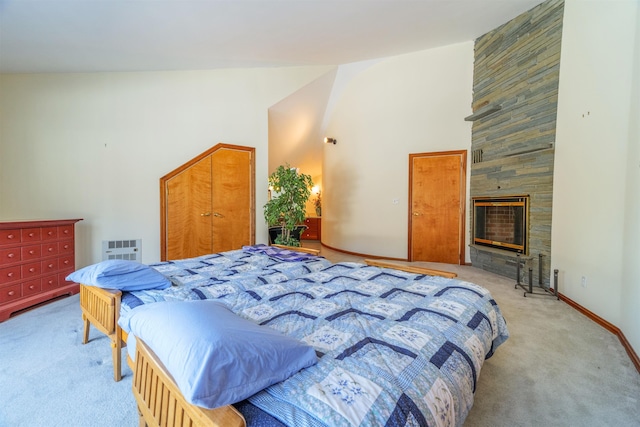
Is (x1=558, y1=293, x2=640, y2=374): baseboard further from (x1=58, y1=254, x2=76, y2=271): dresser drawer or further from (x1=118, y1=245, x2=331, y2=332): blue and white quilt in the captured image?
(x1=58, y1=254, x2=76, y2=271): dresser drawer

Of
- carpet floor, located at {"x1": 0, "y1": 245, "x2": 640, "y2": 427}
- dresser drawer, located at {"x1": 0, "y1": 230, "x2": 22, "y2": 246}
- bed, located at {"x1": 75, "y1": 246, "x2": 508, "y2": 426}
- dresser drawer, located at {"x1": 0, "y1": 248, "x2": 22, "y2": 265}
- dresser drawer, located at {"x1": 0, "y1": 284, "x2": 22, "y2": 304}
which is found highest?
dresser drawer, located at {"x1": 0, "y1": 230, "x2": 22, "y2": 246}

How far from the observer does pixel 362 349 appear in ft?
3.58

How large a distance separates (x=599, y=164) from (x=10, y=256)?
18.5 ft

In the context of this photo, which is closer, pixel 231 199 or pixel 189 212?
pixel 189 212

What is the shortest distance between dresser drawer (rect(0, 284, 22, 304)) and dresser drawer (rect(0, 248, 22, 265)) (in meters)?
0.24

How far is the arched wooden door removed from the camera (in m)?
4.11

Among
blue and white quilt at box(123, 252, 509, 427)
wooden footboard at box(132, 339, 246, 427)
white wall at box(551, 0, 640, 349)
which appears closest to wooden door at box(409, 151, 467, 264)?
white wall at box(551, 0, 640, 349)

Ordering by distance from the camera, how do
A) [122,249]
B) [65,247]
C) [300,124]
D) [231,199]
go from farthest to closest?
[300,124], [231,199], [122,249], [65,247]

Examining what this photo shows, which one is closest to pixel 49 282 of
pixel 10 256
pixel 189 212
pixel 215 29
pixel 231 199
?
pixel 10 256

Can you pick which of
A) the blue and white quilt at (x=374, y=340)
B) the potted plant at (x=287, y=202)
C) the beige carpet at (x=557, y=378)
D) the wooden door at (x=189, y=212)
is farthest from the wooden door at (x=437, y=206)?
the wooden door at (x=189, y=212)

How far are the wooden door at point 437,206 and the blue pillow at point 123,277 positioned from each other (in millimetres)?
4369

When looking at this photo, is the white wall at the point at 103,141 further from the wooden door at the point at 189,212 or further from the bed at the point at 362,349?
the bed at the point at 362,349

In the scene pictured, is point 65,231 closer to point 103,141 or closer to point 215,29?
point 103,141

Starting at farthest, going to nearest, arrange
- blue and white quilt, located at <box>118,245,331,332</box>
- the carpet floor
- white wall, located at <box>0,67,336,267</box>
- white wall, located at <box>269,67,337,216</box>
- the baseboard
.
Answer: white wall, located at <box>269,67,337,216</box> < white wall, located at <box>0,67,336,267</box> < the baseboard < blue and white quilt, located at <box>118,245,331,332</box> < the carpet floor
